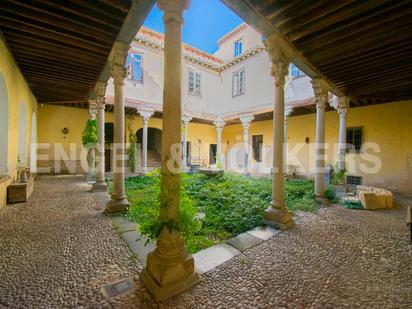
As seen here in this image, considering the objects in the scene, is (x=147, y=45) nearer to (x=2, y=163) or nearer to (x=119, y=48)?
(x=119, y=48)

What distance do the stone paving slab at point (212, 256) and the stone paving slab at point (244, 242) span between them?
0.11 meters

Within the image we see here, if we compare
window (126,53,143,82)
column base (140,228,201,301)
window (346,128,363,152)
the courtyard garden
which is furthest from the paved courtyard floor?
window (126,53,143,82)

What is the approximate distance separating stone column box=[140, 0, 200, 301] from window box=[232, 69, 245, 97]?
11752 millimetres

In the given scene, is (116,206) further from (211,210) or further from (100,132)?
(100,132)

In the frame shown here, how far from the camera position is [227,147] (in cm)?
1692

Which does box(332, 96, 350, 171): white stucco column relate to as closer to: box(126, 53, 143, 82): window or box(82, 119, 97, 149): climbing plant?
box(82, 119, 97, 149): climbing plant

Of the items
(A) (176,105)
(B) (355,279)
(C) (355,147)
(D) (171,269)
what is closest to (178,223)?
(D) (171,269)

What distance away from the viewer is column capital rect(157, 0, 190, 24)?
2.37 meters

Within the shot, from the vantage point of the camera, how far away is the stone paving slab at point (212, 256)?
267 cm

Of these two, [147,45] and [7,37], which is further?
[147,45]

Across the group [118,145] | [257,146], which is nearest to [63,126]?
[118,145]

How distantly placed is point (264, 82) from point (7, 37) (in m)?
11.3

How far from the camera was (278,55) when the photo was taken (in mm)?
3939

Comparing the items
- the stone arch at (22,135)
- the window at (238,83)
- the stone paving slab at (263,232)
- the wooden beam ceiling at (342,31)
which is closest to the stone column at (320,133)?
the wooden beam ceiling at (342,31)
